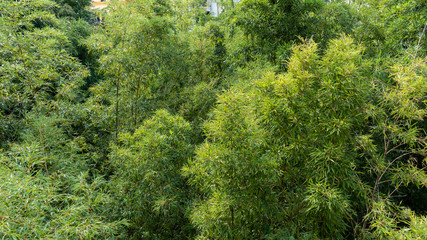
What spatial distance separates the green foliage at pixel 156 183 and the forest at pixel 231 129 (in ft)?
0.06

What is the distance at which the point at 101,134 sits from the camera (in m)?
4.93

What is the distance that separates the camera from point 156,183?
127 inches

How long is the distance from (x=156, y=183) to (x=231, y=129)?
1.37 metres

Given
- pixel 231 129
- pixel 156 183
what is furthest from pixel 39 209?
pixel 231 129

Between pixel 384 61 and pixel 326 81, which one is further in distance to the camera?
pixel 384 61

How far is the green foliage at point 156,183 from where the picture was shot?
3154mm

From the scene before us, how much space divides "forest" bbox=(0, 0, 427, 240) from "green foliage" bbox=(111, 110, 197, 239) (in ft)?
0.06

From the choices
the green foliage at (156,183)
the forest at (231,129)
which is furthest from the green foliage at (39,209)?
the green foliage at (156,183)

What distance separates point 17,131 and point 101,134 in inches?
52.8

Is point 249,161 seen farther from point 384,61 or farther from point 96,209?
point 384,61

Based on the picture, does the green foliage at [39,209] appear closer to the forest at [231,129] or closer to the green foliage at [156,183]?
the forest at [231,129]

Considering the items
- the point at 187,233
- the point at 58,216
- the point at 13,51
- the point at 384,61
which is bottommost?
the point at 187,233

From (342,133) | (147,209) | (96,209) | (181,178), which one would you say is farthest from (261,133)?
(96,209)

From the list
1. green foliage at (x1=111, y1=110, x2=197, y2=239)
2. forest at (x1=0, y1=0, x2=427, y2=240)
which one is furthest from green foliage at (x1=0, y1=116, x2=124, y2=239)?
green foliage at (x1=111, y1=110, x2=197, y2=239)
